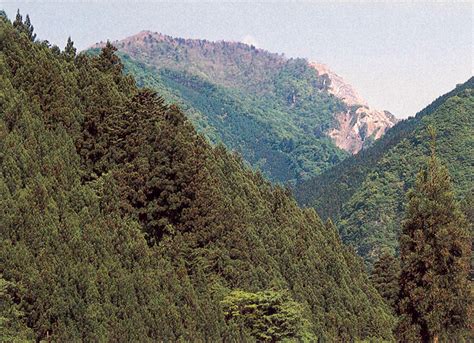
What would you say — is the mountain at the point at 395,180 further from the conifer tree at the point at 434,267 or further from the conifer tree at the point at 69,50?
the conifer tree at the point at 434,267

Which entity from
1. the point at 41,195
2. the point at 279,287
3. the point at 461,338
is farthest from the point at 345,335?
the point at 41,195

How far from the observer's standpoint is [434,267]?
30.1 metres

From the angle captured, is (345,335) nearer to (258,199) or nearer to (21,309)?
(258,199)

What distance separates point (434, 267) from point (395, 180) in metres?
148

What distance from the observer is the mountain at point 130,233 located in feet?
91.6

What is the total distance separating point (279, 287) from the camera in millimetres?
40406

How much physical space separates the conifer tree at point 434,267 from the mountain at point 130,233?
20.3 ft

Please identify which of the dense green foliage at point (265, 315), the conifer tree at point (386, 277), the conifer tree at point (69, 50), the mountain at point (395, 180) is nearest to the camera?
the dense green foliage at point (265, 315)

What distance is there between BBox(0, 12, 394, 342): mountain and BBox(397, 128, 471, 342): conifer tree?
6.20 meters

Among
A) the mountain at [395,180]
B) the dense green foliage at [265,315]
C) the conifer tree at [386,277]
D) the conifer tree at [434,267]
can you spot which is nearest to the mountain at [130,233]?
the dense green foliage at [265,315]

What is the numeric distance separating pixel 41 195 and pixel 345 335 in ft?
71.3

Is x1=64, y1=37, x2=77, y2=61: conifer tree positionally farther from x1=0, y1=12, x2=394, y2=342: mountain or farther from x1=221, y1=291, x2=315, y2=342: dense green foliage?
x1=221, y1=291, x2=315, y2=342: dense green foliage

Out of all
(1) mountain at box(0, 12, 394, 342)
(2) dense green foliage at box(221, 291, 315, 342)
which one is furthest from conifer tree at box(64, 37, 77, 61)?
(2) dense green foliage at box(221, 291, 315, 342)

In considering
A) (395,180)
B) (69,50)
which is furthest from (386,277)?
(395,180)
